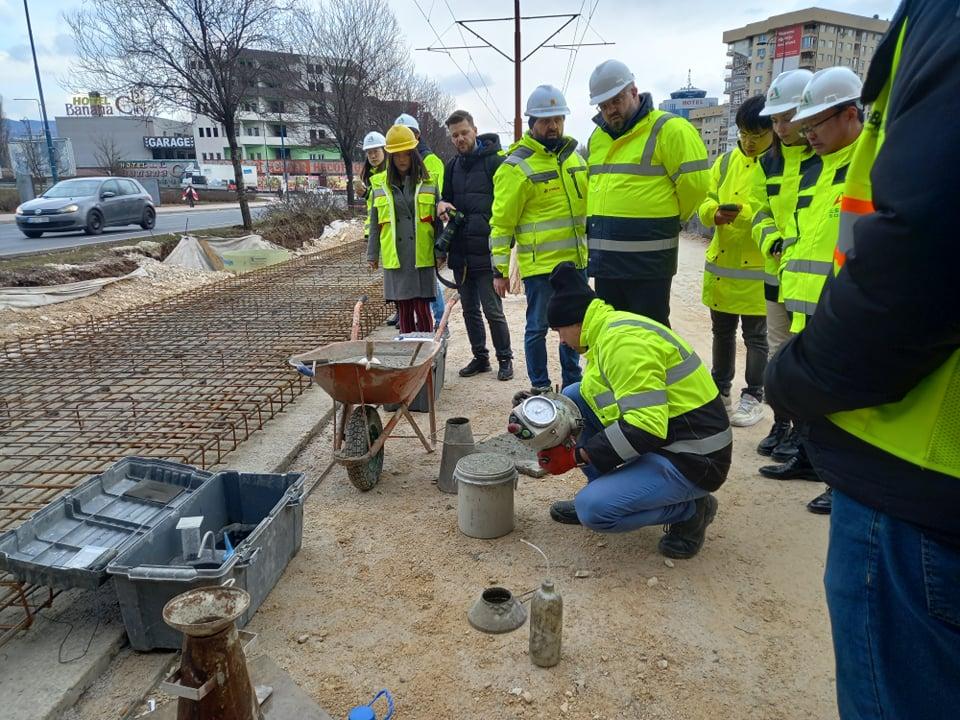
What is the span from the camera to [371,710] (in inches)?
78.2

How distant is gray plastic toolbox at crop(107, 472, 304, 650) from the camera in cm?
226

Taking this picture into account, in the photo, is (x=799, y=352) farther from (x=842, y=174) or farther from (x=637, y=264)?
(x=637, y=264)

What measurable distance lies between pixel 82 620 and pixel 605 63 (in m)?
3.46

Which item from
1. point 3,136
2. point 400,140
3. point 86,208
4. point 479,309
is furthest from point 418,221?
point 3,136

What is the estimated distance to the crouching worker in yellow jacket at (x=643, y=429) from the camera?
2574mm

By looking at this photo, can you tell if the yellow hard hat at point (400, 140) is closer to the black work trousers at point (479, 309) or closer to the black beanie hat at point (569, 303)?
the black work trousers at point (479, 309)

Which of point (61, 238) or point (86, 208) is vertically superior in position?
point (86, 208)

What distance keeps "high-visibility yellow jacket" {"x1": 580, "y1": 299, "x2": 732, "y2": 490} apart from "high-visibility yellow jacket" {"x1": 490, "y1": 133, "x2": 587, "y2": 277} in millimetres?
1681

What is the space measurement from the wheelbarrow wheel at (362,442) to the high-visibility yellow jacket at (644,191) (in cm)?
157

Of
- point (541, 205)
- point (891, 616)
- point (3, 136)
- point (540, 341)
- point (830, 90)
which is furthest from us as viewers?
point (3, 136)

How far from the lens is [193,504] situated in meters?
2.76

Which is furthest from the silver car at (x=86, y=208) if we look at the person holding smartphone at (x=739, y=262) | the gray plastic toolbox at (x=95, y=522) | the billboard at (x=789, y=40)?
the billboard at (x=789, y=40)

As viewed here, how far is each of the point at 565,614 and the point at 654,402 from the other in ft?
2.88

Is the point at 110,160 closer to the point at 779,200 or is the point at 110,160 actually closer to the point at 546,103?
the point at 546,103
